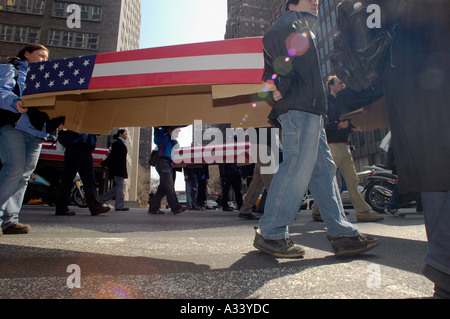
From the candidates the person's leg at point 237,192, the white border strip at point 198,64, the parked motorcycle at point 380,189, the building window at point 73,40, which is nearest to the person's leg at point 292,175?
the white border strip at point 198,64

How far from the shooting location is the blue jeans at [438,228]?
1.19 m

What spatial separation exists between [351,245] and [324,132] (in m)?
1.07

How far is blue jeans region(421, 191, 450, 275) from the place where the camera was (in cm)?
119

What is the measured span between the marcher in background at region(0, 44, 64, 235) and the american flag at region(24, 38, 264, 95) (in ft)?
0.65

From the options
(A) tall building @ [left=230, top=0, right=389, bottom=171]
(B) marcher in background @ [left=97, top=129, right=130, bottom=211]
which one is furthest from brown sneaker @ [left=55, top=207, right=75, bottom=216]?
(A) tall building @ [left=230, top=0, right=389, bottom=171]

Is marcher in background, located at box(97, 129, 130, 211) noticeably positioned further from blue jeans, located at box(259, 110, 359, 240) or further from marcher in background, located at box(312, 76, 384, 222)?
blue jeans, located at box(259, 110, 359, 240)

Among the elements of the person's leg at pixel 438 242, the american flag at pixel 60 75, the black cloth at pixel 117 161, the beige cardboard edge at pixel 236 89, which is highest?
the american flag at pixel 60 75

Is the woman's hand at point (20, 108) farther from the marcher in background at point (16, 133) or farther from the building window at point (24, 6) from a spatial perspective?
the building window at point (24, 6)

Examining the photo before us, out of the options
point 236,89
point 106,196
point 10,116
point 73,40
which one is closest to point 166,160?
point 106,196

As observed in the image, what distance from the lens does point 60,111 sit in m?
3.62

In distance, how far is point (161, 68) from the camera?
3.01 metres

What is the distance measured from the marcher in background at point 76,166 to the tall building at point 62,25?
92.1 feet
